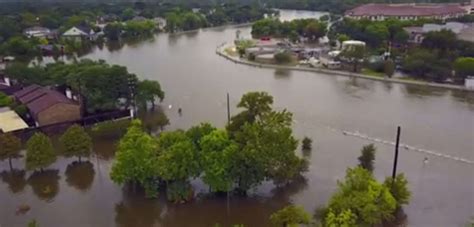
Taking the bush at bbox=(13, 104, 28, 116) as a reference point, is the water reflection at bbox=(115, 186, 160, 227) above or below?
below

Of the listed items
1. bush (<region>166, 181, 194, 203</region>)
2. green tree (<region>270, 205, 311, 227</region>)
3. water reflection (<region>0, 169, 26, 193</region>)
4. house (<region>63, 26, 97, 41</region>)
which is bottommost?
water reflection (<region>0, 169, 26, 193</region>)

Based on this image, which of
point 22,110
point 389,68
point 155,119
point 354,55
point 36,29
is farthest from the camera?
point 36,29

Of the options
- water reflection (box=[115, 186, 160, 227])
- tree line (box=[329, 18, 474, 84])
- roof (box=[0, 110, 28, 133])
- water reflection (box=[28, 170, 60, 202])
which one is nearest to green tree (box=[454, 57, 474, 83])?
tree line (box=[329, 18, 474, 84])

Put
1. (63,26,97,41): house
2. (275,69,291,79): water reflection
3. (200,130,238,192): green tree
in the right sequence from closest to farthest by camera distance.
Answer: (200,130,238,192): green tree < (275,69,291,79): water reflection < (63,26,97,41): house

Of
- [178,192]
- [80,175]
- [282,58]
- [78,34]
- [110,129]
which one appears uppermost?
[78,34]

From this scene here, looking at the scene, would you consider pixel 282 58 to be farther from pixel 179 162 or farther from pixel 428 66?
pixel 179 162

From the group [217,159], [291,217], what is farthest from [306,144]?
[291,217]

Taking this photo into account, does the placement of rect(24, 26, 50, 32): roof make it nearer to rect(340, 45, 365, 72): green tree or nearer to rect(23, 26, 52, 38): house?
rect(23, 26, 52, 38): house

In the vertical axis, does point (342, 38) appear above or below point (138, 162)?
above
